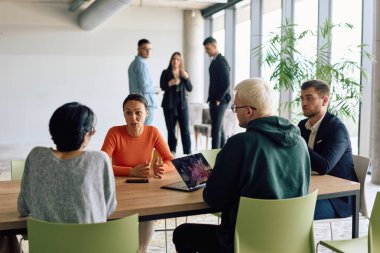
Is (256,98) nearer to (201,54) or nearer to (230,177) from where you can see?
(230,177)

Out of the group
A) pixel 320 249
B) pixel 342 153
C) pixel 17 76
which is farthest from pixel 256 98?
pixel 17 76

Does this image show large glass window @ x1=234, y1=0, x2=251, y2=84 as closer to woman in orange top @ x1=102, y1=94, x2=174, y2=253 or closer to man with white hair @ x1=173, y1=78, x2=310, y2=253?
woman in orange top @ x1=102, y1=94, x2=174, y2=253

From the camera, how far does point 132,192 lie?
243cm

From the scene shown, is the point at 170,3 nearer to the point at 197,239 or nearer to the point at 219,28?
the point at 219,28

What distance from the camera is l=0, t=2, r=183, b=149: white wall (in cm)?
1040

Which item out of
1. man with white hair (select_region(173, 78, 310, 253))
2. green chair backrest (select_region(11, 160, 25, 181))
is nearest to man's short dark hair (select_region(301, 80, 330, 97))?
man with white hair (select_region(173, 78, 310, 253))

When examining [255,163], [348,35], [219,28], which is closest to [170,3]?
[219,28]

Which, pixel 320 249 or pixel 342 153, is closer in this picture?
pixel 342 153

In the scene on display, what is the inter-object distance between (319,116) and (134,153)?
1.24 meters

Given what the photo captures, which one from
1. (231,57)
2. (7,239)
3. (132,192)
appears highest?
(231,57)

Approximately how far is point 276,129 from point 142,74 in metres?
4.28

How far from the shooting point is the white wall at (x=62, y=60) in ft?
34.1

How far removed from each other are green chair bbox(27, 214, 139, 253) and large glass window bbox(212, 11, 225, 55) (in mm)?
9493

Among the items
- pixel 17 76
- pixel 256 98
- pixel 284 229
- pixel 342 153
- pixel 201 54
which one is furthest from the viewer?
pixel 201 54
